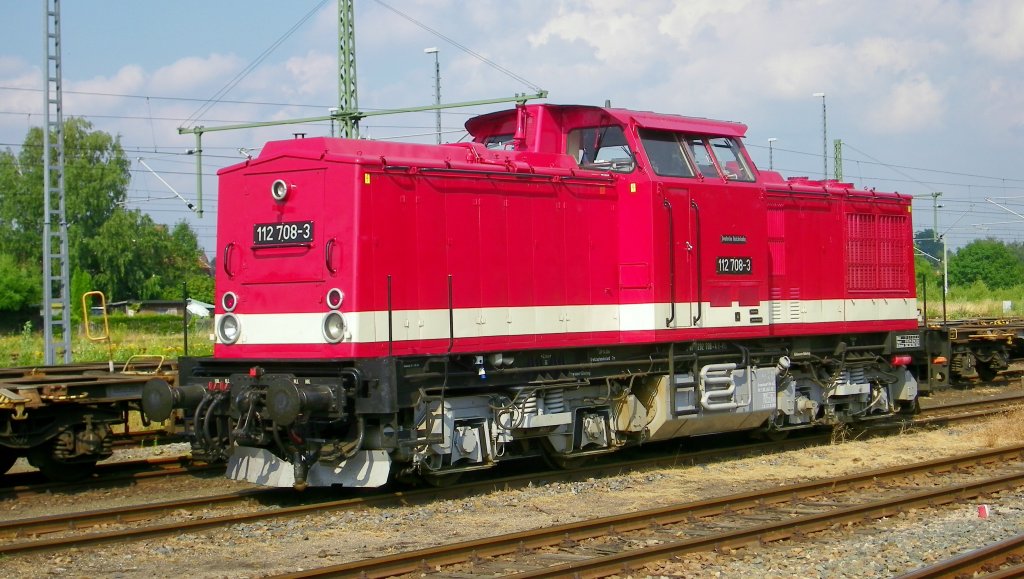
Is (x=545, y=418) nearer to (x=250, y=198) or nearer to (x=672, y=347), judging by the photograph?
(x=672, y=347)

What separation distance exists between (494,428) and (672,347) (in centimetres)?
258

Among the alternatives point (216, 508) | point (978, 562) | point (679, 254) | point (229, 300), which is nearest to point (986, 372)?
point (679, 254)

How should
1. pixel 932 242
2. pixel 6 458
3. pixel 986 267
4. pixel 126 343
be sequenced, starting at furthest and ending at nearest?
pixel 986 267 → pixel 932 242 → pixel 126 343 → pixel 6 458

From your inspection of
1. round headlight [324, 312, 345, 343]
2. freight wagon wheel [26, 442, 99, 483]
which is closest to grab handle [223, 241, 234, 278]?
round headlight [324, 312, 345, 343]

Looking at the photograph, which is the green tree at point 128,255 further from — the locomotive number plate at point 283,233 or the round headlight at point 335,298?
the round headlight at point 335,298

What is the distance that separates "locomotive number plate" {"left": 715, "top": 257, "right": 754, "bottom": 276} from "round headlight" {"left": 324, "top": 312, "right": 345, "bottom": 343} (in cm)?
496

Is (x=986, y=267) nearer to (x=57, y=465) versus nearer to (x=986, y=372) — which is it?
(x=986, y=372)

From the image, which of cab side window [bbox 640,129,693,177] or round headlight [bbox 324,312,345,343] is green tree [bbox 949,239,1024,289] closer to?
cab side window [bbox 640,129,693,177]

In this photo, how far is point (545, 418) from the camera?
36.3 feet

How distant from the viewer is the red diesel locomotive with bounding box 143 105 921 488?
32.1 ft

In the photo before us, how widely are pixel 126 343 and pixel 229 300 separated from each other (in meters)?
25.0

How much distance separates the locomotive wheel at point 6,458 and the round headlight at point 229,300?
3211 millimetres

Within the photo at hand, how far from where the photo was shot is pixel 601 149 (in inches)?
478

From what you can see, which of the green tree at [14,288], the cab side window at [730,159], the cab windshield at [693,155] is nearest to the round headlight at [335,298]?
the cab windshield at [693,155]
